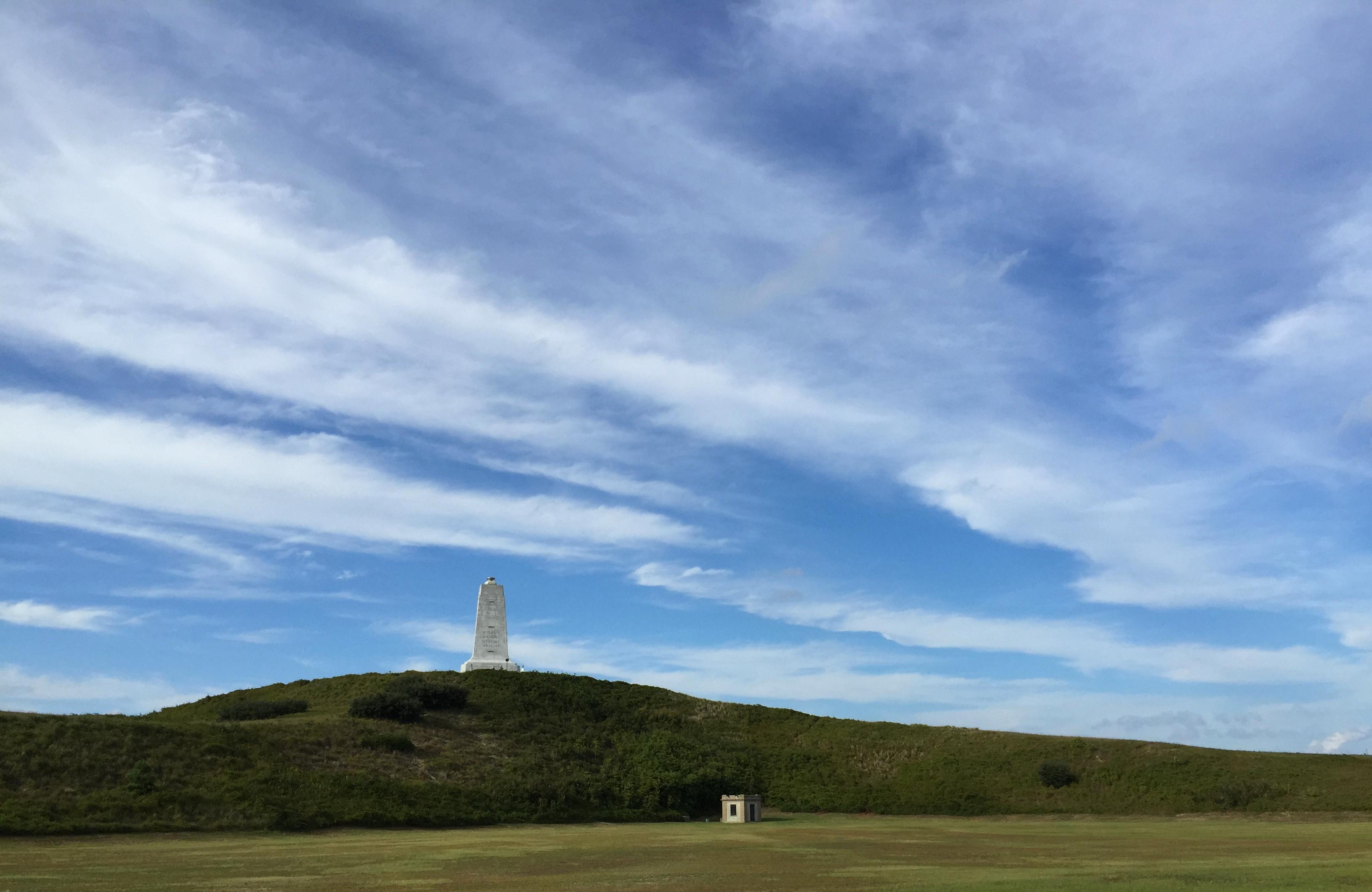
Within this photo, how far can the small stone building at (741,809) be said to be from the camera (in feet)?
173

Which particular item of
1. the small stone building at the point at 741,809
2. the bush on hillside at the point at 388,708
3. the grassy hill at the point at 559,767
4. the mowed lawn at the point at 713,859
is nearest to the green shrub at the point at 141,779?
the grassy hill at the point at 559,767

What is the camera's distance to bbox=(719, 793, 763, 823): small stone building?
5262 centimetres

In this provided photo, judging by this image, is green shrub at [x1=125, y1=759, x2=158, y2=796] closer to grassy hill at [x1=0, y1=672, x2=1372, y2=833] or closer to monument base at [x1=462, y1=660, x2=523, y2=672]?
grassy hill at [x1=0, y1=672, x2=1372, y2=833]

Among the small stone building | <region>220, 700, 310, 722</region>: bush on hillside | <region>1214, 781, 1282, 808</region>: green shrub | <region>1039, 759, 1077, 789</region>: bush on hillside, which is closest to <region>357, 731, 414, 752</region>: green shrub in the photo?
<region>220, 700, 310, 722</region>: bush on hillside

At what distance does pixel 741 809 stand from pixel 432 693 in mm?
26181

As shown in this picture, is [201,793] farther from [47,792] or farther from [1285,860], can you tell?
[1285,860]

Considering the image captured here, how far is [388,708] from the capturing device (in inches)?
2534

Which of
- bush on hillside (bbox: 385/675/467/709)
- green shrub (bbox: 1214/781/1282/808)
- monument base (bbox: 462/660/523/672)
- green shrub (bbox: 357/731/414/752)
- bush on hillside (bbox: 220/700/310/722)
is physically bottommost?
green shrub (bbox: 1214/781/1282/808)

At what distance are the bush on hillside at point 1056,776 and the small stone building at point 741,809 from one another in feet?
66.4

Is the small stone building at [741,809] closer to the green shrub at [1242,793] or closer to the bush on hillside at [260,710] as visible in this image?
the green shrub at [1242,793]

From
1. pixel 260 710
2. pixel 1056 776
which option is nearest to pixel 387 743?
pixel 260 710

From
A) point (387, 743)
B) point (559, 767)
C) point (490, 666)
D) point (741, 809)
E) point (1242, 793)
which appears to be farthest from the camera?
point (490, 666)

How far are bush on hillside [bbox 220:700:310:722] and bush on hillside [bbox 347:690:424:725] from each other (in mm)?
4412

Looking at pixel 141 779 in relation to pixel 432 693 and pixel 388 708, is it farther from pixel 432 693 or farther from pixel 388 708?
pixel 432 693
